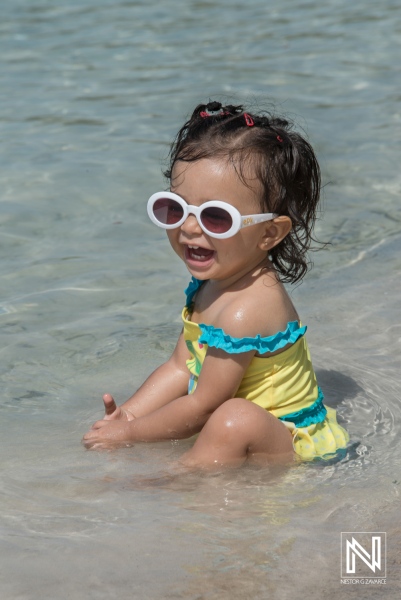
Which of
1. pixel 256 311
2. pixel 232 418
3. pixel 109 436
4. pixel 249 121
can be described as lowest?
pixel 109 436

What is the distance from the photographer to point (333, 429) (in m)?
3.24

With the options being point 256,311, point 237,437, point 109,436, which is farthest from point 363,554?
point 109,436

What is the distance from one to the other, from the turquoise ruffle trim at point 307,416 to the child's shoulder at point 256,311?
30cm

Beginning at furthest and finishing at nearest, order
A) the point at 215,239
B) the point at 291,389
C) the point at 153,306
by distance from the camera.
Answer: the point at 153,306 < the point at 291,389 < the point at 215,239

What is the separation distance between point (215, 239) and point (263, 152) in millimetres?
319

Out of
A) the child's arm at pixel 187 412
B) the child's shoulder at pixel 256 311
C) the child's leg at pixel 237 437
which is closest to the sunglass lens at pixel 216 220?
the child's shoulder at pixel 256 311

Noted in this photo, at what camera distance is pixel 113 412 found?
3.22 m

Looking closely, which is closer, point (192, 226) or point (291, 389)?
point (192, 226)

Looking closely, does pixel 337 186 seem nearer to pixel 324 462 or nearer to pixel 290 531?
pixel 324 462

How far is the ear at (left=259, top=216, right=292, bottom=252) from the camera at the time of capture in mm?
3049

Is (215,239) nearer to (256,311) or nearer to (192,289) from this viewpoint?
(256,311)

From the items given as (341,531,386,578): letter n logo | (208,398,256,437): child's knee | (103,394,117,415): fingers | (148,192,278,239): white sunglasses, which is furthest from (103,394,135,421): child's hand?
(341,531,386,578): letter n logo

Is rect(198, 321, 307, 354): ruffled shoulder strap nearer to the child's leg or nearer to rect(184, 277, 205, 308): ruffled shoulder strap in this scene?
the child's leg

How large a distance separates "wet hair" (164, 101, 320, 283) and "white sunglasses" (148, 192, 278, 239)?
0.09 m
